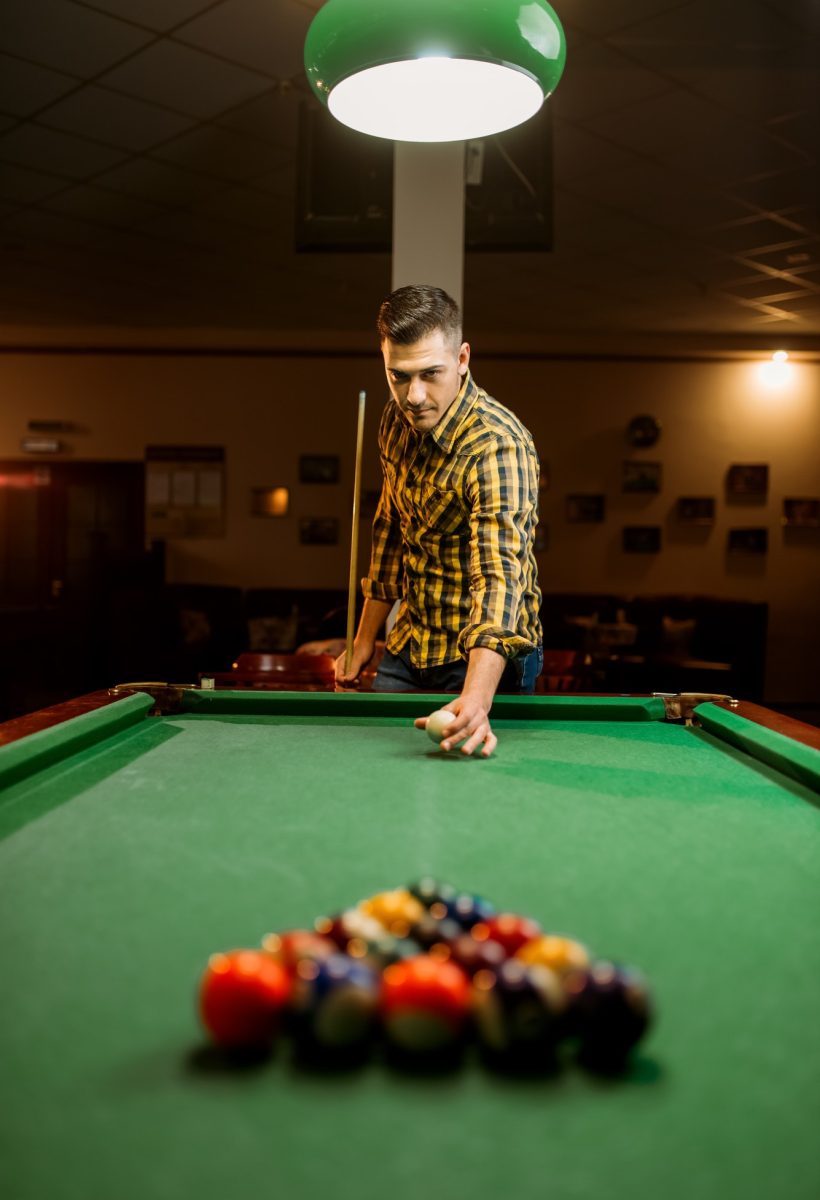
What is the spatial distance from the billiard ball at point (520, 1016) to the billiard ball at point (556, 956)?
0.17 ft

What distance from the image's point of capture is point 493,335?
8625 millimetres

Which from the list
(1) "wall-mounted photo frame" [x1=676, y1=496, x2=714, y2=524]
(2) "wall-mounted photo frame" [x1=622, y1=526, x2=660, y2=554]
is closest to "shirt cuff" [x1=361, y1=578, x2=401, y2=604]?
(2) "wall-mounted photo frame" [x1=622, y1=526, x2=660, y2=554]

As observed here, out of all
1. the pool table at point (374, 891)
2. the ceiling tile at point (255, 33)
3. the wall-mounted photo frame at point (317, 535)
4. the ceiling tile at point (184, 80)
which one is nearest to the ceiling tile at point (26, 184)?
the ceiling tile at point (184, 80)

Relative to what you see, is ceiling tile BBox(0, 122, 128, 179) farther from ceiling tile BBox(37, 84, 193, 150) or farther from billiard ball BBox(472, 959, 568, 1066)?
billiard ball BBox(472, 959, 568, 1066)

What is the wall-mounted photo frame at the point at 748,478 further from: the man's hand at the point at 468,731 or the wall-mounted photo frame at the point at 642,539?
the man's hand at the point at 468,731

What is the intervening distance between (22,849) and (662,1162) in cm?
84

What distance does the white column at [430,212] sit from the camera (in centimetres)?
378

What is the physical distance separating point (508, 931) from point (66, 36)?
391cm

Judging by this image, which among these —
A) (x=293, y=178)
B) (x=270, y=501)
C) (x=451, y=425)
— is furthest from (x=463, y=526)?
(x=270, y=501)

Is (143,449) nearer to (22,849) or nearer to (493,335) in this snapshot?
(493,335)

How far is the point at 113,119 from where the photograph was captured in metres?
4.43

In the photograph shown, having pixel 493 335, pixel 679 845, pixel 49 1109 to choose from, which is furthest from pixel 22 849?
pixel 493 335

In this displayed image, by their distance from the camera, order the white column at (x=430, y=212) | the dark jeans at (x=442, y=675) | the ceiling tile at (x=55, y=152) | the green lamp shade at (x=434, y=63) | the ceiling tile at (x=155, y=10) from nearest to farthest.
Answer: the green lamp shade at (x=434, y=63), the dark jeans at (x=442, y=675), the ceiling tile at (x=155, y=10), the white column at (x=430, y=212), the ceiling tile at (x=55, y=152)

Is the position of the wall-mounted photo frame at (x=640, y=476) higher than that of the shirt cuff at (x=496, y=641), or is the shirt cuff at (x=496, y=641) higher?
the wall-mounted photo frame at (x=640, y=476)
